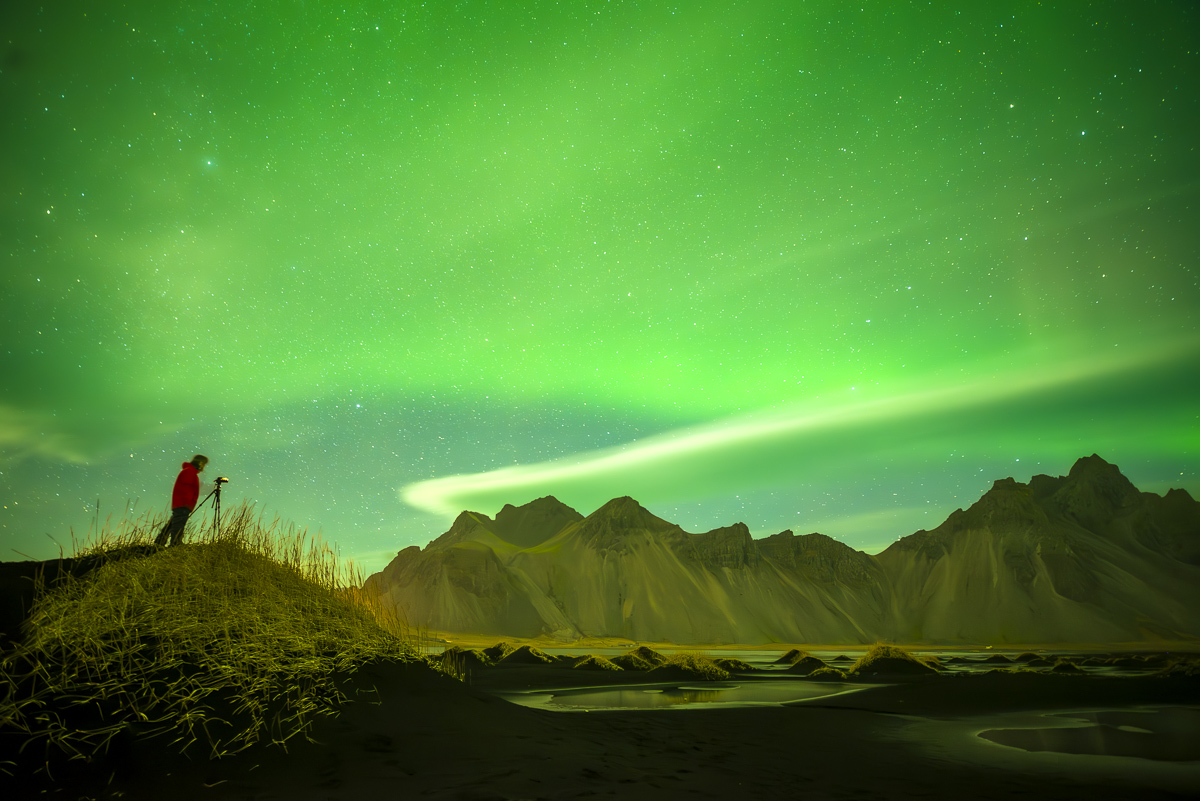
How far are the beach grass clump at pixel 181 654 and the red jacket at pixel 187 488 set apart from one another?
0.96m

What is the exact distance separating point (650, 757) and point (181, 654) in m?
7.00

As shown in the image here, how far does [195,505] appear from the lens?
13.2m

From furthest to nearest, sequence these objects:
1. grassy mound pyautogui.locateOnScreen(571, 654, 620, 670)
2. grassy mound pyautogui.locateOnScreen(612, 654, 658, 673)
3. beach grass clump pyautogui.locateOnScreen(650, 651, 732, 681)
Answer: grassy mound pyautogui.locateOnScreen(612, 654, 658, 673)
grassy mound pyautogui.locateOnScreen(571, 654, 620, 670)
beach grass clump pyautogui.locateOnScreen(650, 651, 732, 681)

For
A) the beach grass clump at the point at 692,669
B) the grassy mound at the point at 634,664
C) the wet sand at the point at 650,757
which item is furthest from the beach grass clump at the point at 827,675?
the wet sand at the point at 650,757

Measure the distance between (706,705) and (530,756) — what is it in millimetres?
10496

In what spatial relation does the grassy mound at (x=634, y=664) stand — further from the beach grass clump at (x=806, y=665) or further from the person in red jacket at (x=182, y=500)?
the person in red jacket at (x=182, y=500)

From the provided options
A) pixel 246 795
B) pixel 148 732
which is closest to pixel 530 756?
pixel 246 795

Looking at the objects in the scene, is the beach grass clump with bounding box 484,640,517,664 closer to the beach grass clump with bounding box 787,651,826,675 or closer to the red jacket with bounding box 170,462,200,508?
the beach grass clump with bounding box 787,651,826,675

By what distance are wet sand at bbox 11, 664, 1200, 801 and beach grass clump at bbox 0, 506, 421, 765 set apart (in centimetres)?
42

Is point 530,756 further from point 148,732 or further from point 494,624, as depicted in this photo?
point 494,624

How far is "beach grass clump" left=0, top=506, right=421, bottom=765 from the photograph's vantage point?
Result: 24.9ft

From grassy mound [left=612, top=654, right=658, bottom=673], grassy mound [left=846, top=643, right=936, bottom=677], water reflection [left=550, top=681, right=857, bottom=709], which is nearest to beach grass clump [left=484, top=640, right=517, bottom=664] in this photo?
grassy mound [left=612, top=654, right=658, bottom=673]

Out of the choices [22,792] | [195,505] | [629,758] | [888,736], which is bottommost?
[888,736]

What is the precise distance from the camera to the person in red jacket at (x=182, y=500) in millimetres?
12594
